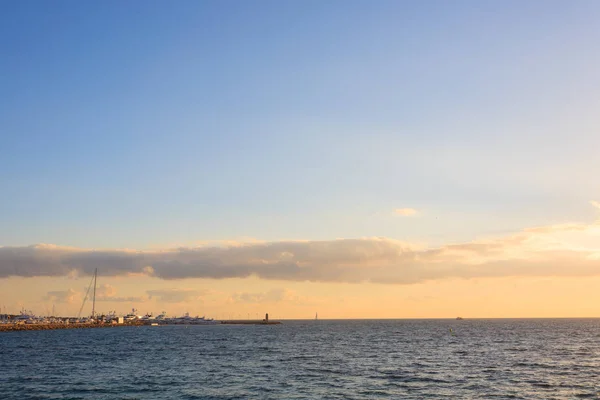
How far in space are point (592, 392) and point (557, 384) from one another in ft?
22.2

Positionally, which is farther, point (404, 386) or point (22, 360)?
point (22, 360)

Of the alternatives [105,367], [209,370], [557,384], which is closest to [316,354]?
[209,370]

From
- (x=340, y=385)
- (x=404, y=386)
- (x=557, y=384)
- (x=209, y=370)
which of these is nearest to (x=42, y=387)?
(x=209, y=370)

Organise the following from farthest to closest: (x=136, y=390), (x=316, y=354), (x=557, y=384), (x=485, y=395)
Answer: (x=316, y=354), (x=557, y=384), (x=136, y=390), (x=485, y=395)

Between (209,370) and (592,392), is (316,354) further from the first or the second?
(592,392)

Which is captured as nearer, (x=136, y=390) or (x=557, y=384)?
(x=136, y=390)

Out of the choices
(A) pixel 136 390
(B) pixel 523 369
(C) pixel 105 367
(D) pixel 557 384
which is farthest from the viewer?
(C) pixel 105 367

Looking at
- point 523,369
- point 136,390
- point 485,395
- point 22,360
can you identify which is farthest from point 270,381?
point 22,360

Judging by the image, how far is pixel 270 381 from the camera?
67.6 metres

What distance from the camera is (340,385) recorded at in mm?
63594

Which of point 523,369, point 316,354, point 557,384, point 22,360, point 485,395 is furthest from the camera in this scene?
point 316,354

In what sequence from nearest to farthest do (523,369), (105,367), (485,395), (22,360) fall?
(485,395), (523,369), (105,367), (22,360)

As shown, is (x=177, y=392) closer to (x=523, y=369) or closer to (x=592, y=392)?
(x=592, y=392)

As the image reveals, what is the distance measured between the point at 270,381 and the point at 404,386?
16.7 m
